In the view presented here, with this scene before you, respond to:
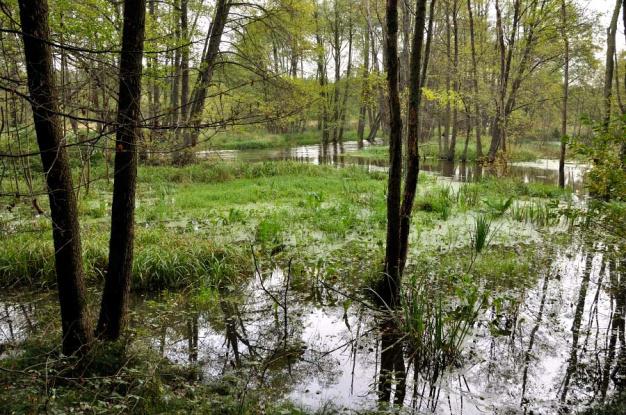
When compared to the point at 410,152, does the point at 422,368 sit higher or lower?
lower

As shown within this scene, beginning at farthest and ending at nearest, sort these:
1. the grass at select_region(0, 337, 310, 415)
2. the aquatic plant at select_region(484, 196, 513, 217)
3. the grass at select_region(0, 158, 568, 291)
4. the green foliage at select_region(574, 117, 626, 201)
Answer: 1. the aquatic plant at select_region(484, 196, 513, 217)
2. the grass at select_region(0, 158, 568, 291)
3. the green foliage at select_region(574, 117, 626, 201)
4. the grass at select_region(0, 337, 310, 415)

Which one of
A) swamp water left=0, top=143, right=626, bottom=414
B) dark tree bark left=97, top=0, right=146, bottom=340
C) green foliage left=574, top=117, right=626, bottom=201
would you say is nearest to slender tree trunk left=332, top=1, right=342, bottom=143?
swamp water left=0, top=143, right=626, bottom=414

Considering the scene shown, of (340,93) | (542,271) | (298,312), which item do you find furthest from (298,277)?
(340,93)

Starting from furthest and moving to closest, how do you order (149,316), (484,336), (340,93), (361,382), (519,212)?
(340,93) < (519,212) < (149,316) < (484,336) < (361,382)

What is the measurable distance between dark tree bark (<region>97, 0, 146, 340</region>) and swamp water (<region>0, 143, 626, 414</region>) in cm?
76

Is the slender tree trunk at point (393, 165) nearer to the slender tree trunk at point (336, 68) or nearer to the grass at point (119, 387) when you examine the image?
the grass at point (119, 387)

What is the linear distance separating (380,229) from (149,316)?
460 centimetres

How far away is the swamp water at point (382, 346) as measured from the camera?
3.68 m

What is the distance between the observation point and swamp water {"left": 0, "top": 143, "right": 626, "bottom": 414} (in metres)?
3.68

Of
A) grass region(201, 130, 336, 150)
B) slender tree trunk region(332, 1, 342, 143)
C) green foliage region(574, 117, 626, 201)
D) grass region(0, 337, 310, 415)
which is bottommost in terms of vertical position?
grass region(0, 337, 310, 415)

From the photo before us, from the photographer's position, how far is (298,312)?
17.4 ft

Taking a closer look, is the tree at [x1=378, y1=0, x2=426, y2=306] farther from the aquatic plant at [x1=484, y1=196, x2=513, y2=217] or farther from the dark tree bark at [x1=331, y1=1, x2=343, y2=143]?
the dark tree bark at [x1=331, y1=1, x2=343, y2=143]

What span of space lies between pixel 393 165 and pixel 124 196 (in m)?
2.78

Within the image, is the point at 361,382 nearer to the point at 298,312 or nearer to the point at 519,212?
the point at 298,312
